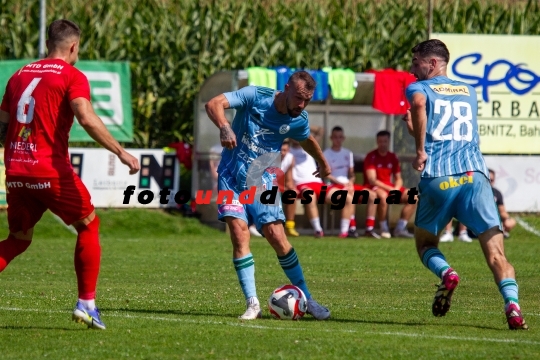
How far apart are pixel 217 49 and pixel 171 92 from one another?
4.88 ft

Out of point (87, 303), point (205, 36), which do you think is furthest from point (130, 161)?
point (205, 36)

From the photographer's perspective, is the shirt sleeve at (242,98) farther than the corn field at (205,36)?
No

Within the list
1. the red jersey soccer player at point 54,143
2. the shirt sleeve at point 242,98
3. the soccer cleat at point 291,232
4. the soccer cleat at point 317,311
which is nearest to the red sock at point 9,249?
the red jersey soccer player at point 54,143

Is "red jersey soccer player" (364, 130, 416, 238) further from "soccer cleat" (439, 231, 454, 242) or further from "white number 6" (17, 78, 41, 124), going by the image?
"white number 6" (17, 78, 41, 124)

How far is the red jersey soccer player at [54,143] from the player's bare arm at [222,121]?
110 cm

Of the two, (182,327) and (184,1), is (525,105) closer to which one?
(184,1)

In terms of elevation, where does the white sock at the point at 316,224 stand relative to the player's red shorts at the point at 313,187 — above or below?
below

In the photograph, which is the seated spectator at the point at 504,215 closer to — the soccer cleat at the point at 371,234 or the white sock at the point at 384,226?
the white sock at the point at 384,226

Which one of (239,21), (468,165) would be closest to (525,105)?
(239,21)

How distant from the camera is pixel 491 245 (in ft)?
28.1

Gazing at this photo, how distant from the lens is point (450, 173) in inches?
342

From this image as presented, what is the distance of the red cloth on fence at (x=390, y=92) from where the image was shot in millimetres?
22578

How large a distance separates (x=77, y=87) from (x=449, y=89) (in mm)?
3023

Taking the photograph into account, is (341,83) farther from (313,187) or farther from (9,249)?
(9,249)
